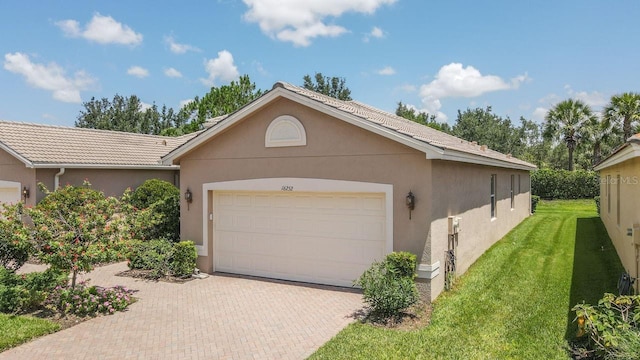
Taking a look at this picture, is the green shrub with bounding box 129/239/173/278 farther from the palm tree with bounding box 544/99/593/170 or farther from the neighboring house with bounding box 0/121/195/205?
the palm tree with bounding box 544/99/593/170

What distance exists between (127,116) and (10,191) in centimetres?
4788

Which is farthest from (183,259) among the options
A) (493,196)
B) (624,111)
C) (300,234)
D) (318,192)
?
(624,111)

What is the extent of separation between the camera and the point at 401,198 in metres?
8.95

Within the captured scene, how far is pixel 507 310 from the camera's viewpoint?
8328 millimetres

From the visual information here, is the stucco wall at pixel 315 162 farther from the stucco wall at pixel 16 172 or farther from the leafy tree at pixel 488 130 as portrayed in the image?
the leafy tree at pixel 488 130

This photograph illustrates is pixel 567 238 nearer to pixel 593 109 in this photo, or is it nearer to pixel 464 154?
pixel 464 154

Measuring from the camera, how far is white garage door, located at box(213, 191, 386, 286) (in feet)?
31.8

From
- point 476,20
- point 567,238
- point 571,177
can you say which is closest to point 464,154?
point 476,20

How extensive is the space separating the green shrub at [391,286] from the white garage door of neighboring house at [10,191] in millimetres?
14168

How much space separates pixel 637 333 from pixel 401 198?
450 centimetres

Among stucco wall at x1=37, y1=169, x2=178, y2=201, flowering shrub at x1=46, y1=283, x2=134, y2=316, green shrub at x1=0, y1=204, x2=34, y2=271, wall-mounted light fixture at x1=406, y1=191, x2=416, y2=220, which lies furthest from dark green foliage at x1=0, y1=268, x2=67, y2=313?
wall-mounted light fixture at x1=406, y1=191, x2=416, y2=220

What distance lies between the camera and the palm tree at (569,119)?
120ft

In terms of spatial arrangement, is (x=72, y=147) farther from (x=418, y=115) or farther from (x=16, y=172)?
(x=418, y=115)

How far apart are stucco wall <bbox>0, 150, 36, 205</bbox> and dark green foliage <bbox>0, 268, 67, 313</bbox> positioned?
6938 millimetres
